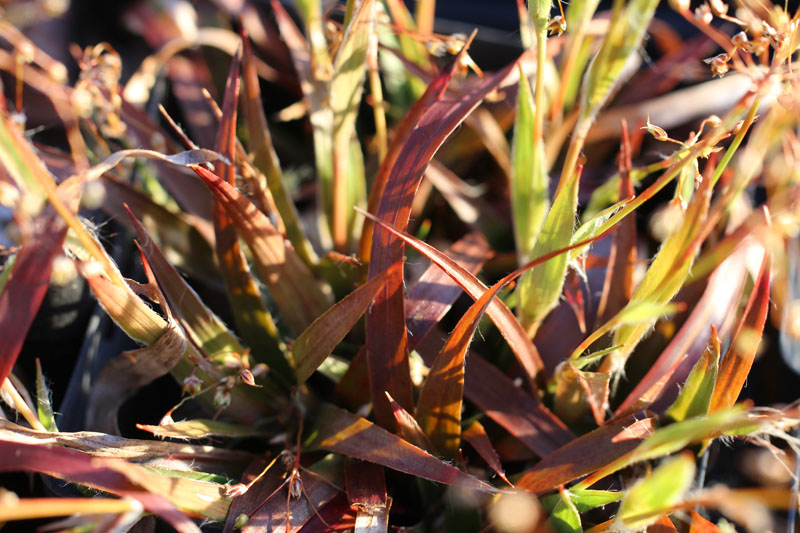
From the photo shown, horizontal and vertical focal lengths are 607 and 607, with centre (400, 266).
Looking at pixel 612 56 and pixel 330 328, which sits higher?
pixel 612 56

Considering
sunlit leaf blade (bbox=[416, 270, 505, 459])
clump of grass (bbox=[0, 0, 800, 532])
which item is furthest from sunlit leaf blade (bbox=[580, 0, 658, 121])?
sunlit leaf blade (bbox=[416, 270, 505, 459])

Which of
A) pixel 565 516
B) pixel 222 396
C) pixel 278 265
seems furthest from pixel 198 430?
pixel 565 516

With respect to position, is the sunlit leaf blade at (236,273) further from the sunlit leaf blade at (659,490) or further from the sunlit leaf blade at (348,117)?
the sunlit leaf blade at (659,490)

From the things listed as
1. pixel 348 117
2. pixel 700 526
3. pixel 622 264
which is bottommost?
pixel 700 526

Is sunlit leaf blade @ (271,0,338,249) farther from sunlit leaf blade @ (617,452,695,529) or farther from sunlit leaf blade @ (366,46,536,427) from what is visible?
sunlit leaf blade @ (617,452,695,529)

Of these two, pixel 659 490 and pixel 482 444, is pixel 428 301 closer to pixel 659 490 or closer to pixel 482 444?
pixel 482 444

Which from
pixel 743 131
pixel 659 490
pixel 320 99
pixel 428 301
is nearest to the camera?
pixel 659 490

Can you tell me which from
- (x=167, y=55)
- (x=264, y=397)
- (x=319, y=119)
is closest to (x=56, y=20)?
(x=167, y=55)
